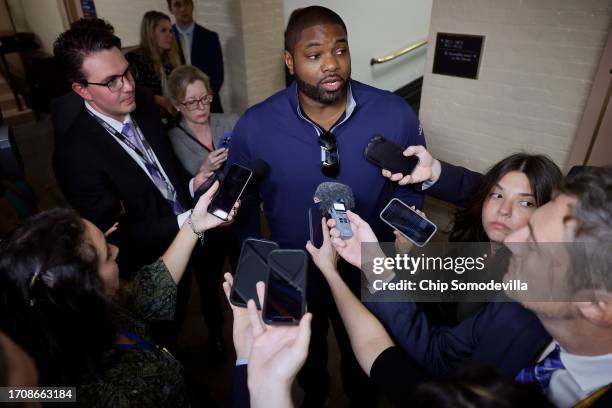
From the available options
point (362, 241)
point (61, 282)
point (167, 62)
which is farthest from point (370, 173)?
point (167, 62)

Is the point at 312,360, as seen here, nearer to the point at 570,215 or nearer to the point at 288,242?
the point at 288,242

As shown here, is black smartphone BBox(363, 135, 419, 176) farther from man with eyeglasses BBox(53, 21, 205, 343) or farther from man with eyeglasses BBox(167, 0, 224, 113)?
man with eyeglasses BBox(167, 0, 224, 113)

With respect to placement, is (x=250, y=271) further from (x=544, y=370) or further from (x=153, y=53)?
(x=153, y=53)

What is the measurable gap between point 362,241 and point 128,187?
41.4 inches

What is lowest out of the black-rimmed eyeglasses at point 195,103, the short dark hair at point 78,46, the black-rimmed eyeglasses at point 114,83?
the black-rimmed eyeglasses at point 195,103

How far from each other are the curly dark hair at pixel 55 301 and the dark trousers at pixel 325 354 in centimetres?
93

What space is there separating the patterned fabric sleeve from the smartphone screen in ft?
1.61

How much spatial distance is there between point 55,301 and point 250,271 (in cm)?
52

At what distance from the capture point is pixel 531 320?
104 centimetres

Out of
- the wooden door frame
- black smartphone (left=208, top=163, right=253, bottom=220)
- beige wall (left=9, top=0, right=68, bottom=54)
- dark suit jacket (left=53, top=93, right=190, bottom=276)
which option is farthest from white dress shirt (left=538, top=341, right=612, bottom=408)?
beige wall (left=9, top=0, right=68, bottom=54)

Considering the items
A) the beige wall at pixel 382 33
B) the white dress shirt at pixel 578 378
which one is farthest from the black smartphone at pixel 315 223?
the beige wall at pixel 382 33

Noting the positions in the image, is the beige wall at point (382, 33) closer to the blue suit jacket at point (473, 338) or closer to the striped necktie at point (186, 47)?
the striped necktie at point (186, 47)

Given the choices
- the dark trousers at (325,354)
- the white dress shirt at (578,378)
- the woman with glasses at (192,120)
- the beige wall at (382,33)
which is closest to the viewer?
the white dress shirt at (578,378)

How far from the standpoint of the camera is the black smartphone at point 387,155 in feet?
5.00
